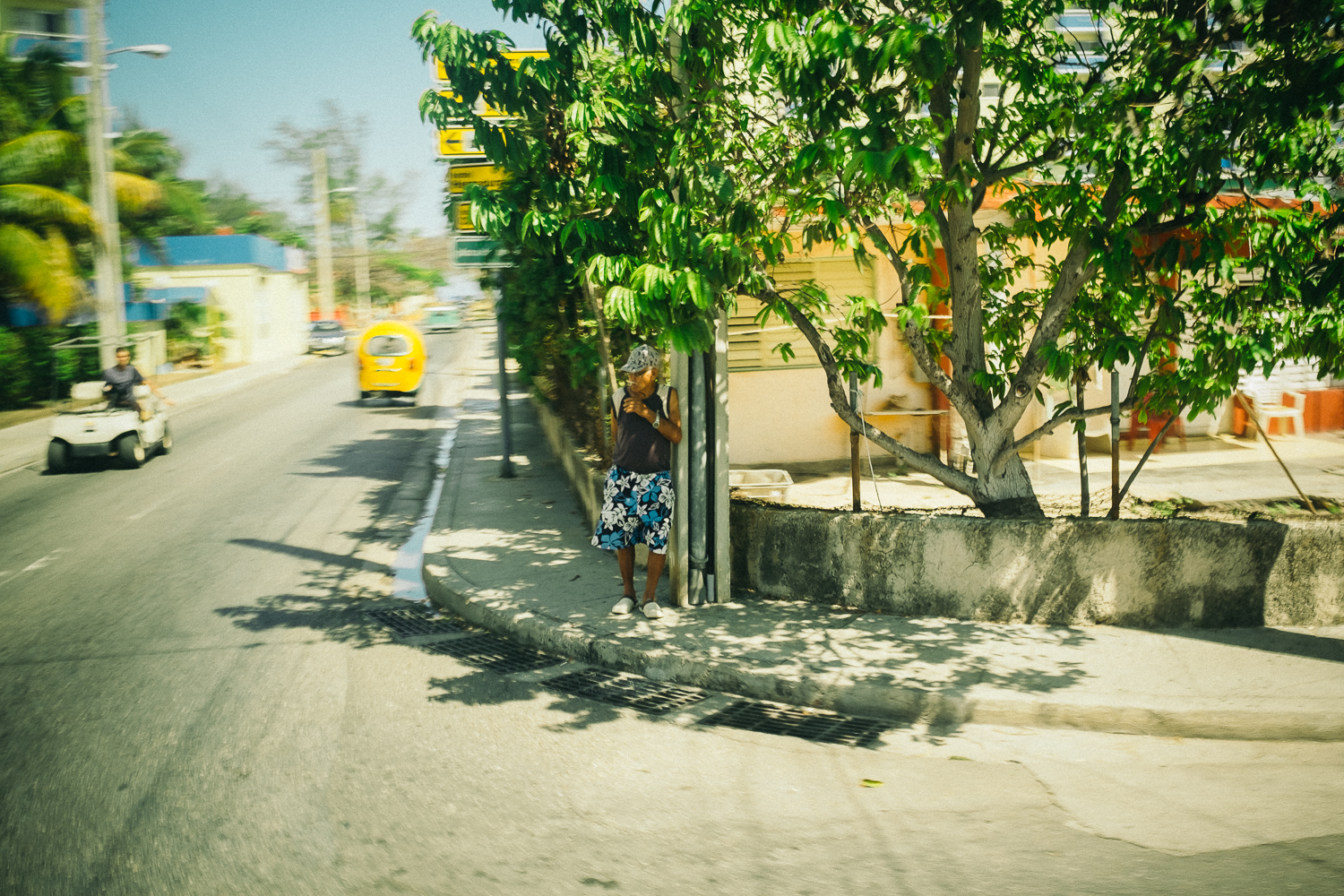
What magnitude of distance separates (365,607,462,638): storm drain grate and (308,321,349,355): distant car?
122ft

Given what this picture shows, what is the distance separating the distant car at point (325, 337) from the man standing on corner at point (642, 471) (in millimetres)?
38558

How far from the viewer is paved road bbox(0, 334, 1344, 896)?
139 inches

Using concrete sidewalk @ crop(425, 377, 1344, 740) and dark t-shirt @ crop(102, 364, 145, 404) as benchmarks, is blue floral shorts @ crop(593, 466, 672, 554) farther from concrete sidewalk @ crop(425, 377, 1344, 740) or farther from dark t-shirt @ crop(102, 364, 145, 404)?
dark t-shirt @ crop(102, 364, 145, 404)

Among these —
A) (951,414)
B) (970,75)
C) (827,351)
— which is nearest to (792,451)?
(951,414)

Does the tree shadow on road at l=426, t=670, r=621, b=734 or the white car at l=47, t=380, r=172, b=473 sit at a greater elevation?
the white car at l=47, t=380, r=172, b=473

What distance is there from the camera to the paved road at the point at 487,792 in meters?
3.53

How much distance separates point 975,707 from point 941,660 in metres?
0.57

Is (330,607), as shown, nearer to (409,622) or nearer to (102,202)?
(409,622)

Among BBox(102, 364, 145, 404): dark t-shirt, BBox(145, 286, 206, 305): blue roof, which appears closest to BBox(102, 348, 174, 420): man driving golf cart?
BBox(102, 364, 145, 404): dark t-shirt

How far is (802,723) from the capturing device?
5.00m

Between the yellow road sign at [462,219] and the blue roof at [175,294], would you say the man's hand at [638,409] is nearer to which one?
the yellow road sign at [462,219]

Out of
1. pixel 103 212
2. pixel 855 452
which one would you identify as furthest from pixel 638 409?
pixel 103 212

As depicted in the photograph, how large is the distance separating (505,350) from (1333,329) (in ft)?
28.8

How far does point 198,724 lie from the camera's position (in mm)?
4957
